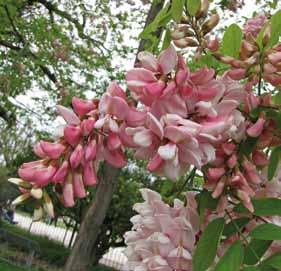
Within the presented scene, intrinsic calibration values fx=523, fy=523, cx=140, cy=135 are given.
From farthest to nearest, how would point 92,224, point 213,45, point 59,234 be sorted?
point 59,234 < point 92,224 < point 213,45

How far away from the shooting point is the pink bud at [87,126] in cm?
62

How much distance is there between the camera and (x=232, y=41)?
809 mm

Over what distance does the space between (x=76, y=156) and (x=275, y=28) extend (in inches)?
15.1

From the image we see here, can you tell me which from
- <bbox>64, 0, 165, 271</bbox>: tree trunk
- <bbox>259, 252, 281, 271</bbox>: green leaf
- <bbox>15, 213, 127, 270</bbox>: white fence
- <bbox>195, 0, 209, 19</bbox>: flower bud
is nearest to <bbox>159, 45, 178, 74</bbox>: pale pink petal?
<bbox>195, 0, 209, 19</bbox>: flower bud

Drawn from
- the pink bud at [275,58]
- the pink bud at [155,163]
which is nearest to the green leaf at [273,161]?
the pink bud at [275,58]

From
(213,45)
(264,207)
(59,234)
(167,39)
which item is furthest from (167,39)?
(59,234)

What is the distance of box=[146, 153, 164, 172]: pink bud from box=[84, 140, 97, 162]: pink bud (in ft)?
0.22

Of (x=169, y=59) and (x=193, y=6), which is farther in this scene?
(x=193, y=6)

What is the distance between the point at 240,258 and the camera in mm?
727

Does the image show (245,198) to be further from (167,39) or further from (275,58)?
(167,39)

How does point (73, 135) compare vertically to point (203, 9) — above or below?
below

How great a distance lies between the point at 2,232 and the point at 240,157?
517 inches

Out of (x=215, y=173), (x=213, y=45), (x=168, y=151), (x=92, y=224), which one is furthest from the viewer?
(x=92, y=224)

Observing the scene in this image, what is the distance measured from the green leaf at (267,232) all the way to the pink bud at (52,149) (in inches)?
12.4
